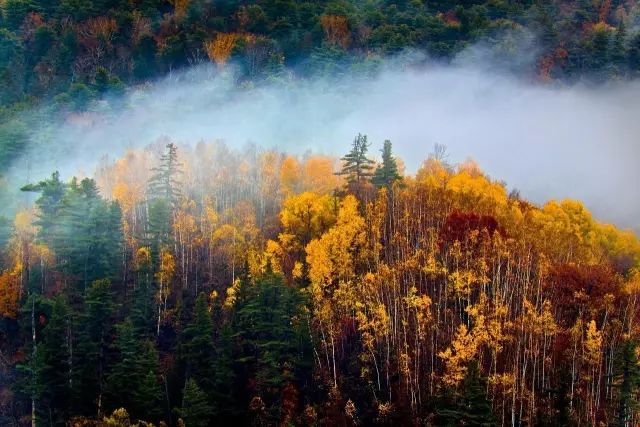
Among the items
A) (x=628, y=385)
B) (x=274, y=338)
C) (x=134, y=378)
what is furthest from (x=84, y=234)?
(x=628, y=385)

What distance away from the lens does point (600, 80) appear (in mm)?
167375

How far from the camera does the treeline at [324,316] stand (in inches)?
2486

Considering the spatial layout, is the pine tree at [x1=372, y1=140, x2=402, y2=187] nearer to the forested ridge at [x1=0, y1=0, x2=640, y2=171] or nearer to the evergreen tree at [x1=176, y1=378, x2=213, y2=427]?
the evergreen tree at [x1=176, y1=378, x2=213, y2=427]

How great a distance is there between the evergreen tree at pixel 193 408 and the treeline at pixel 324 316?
157mm

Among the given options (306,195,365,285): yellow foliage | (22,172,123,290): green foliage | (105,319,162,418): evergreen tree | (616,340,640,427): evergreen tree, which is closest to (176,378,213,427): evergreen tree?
(105,319,162,418): evergreen tree

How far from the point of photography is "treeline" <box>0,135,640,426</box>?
63.2 m

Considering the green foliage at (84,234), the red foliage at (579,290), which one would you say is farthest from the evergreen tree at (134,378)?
the red foliage at (579,290)

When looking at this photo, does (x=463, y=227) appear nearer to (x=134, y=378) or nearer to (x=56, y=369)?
(x=134, y=378)

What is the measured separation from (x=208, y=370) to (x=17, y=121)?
7750 centimetres

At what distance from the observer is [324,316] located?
70312 mm

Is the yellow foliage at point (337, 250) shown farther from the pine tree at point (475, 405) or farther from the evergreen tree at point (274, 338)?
the pine tree at point (475, 405)

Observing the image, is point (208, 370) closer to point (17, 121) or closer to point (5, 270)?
point (5, 270)

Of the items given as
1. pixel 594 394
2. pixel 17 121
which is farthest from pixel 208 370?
pixel 17 121

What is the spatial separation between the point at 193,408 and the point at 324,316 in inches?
582
